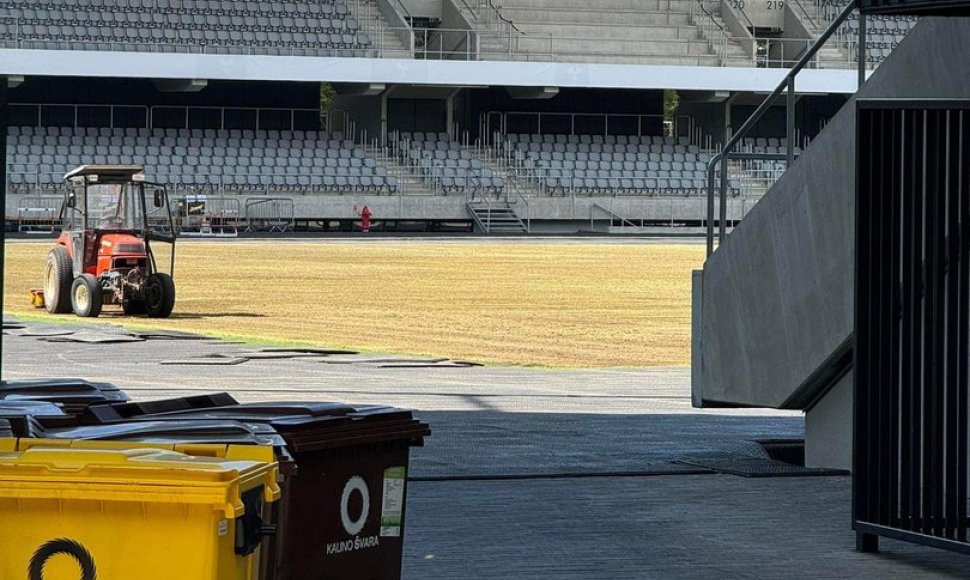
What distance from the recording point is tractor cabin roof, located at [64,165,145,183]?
25719mm

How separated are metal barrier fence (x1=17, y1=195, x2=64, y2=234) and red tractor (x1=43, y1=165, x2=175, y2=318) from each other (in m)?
24.6

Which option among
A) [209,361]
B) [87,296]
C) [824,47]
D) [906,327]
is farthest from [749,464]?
[824,47]

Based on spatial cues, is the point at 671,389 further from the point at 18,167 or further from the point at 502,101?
the point at 502,101

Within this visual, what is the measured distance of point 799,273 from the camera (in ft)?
32.7

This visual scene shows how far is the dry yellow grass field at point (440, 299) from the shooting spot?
73.1ft

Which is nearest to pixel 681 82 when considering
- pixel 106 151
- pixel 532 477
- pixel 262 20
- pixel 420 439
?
pixel 262 20

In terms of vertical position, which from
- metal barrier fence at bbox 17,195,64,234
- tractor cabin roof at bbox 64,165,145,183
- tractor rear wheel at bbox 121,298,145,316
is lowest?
tractor rear wheel at bbox 121,298,145,316

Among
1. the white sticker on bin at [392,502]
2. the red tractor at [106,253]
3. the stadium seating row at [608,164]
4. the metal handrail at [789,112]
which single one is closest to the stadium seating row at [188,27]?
the stadium seating row at [608,164]

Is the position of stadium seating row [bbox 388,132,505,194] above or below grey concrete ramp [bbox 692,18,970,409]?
above

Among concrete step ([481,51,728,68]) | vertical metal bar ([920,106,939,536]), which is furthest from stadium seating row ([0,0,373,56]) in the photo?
vertical metal bar ([920,106,939,536])

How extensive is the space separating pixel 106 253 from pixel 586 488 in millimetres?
17900

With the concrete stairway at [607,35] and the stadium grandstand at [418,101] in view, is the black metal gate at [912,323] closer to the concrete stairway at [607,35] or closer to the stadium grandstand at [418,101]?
the stadium grandstand at [418,101]

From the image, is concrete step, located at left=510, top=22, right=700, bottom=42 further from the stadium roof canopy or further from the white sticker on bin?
the white sticker on bin

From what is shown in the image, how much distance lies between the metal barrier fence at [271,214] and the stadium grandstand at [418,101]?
0.29 feet
